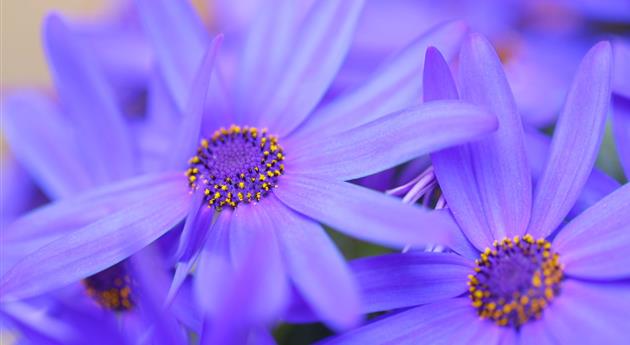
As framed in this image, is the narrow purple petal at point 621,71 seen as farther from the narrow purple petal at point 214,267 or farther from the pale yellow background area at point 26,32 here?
the pale yellow background area at point 26,32

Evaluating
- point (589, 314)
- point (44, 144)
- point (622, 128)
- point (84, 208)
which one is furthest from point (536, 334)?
point (44, 144)

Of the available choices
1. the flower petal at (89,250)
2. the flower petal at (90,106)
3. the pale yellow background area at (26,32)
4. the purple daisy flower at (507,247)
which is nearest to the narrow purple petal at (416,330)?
the purple daisy flower at (507,247)

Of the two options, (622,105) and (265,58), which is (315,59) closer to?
(265,58)

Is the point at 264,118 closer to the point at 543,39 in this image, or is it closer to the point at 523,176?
the point at 523,176

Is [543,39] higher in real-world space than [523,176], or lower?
higher

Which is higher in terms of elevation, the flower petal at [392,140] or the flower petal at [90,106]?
the flower petal at [90,106]

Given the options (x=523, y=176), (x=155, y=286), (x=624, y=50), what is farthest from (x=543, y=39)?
(x=155, y=286)

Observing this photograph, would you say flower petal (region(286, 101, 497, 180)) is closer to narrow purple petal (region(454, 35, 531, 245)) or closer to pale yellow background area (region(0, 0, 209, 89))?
narrow purple petal (region(454, 35, 531, 245))
